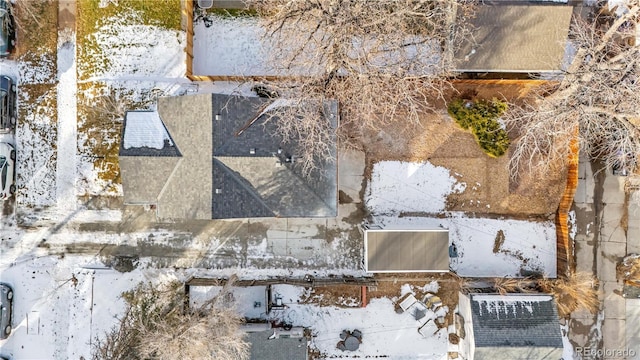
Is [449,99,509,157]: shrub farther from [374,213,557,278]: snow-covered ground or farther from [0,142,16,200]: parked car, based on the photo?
[0,142,16,200]: parked car

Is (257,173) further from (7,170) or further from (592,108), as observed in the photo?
(592,108)

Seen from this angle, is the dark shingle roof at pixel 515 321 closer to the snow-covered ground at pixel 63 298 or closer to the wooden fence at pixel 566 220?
the wooden fence at pixel 566 220

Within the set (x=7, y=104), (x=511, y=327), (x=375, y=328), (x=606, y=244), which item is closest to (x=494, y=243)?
(x=511, y=327)

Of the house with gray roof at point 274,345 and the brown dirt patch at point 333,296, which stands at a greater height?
the brown dirt patch at point 333,296

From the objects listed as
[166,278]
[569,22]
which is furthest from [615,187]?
[166,278]

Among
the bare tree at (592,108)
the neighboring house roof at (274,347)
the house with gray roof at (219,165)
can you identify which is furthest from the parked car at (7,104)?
the bare tree at (592,108)

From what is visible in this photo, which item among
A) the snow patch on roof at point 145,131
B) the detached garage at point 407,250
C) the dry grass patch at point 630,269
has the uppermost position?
the snow patch on roof at point 145,131

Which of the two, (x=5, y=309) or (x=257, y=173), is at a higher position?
(x=257, y=173)
